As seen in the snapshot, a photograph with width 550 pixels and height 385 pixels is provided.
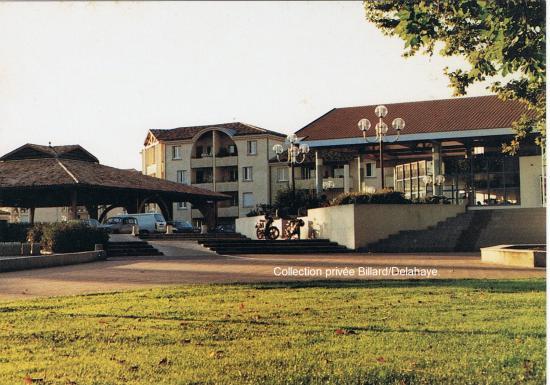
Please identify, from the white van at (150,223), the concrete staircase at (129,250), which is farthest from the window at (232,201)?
the concrete staircase at (129,250)

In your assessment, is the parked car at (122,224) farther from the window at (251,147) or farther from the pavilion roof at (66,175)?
the window at (251,147)

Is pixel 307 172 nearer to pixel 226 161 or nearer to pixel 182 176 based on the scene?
pixel 226 161

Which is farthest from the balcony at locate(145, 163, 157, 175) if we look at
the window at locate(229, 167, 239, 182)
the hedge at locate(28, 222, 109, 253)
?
the hedge at locate(28, 222, 109, 253)

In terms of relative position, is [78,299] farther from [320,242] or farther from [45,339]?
[320,242]

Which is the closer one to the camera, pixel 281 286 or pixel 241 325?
pixel 241 325

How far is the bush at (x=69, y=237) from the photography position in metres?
25.0

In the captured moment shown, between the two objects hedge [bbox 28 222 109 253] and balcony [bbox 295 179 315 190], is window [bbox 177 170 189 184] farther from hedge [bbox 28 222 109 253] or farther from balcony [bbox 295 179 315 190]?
hedge [bbox 28 222 109 253]

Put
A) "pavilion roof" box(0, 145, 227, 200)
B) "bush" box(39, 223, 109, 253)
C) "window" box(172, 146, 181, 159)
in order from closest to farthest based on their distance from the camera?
"bush" box(39, 223, 109, 253), "pavilion roof" box(0, 145, 227, 200), "window" box(172, 146, 181, 159)

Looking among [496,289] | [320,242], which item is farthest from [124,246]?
[496,289]

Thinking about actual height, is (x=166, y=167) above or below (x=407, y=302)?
above

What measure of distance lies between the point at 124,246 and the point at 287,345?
2265cm

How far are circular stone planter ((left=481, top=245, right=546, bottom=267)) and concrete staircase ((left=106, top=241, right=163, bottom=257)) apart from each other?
12903 mm

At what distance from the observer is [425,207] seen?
29031 millimetres

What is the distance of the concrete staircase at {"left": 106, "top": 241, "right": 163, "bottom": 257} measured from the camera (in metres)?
27.1
